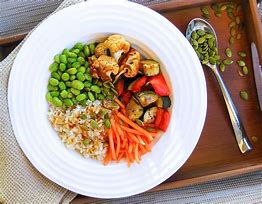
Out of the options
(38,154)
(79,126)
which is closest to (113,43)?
(79,126)

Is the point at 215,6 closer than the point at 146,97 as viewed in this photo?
No

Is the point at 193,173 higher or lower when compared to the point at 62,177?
lower

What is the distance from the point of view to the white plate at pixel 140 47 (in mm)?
1582

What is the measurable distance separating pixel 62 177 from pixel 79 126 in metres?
0.17

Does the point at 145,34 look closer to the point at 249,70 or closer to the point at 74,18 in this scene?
the point at 74,18

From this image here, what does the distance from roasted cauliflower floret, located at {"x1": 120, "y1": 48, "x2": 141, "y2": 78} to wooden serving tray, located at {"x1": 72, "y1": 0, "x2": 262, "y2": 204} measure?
0.65 feet

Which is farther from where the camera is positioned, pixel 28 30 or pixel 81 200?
pixel 28 30

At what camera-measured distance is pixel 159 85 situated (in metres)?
1.60

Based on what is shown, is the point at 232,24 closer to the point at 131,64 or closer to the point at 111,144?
the point at 131,64

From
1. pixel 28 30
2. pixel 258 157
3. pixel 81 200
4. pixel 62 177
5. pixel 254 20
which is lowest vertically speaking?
pixel 258 157

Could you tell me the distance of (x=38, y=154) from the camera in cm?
160

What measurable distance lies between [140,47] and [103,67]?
147 mm

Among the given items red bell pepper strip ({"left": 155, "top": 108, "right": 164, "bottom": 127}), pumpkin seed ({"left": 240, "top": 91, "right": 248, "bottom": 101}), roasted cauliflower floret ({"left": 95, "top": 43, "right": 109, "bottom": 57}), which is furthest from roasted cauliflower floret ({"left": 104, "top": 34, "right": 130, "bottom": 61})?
pumpkin seed ({"left": 240, "top": 91, "right": 248, "bottom": 101})

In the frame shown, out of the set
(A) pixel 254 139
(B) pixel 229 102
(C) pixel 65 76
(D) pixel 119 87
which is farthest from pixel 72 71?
(A) pixel 254 139
